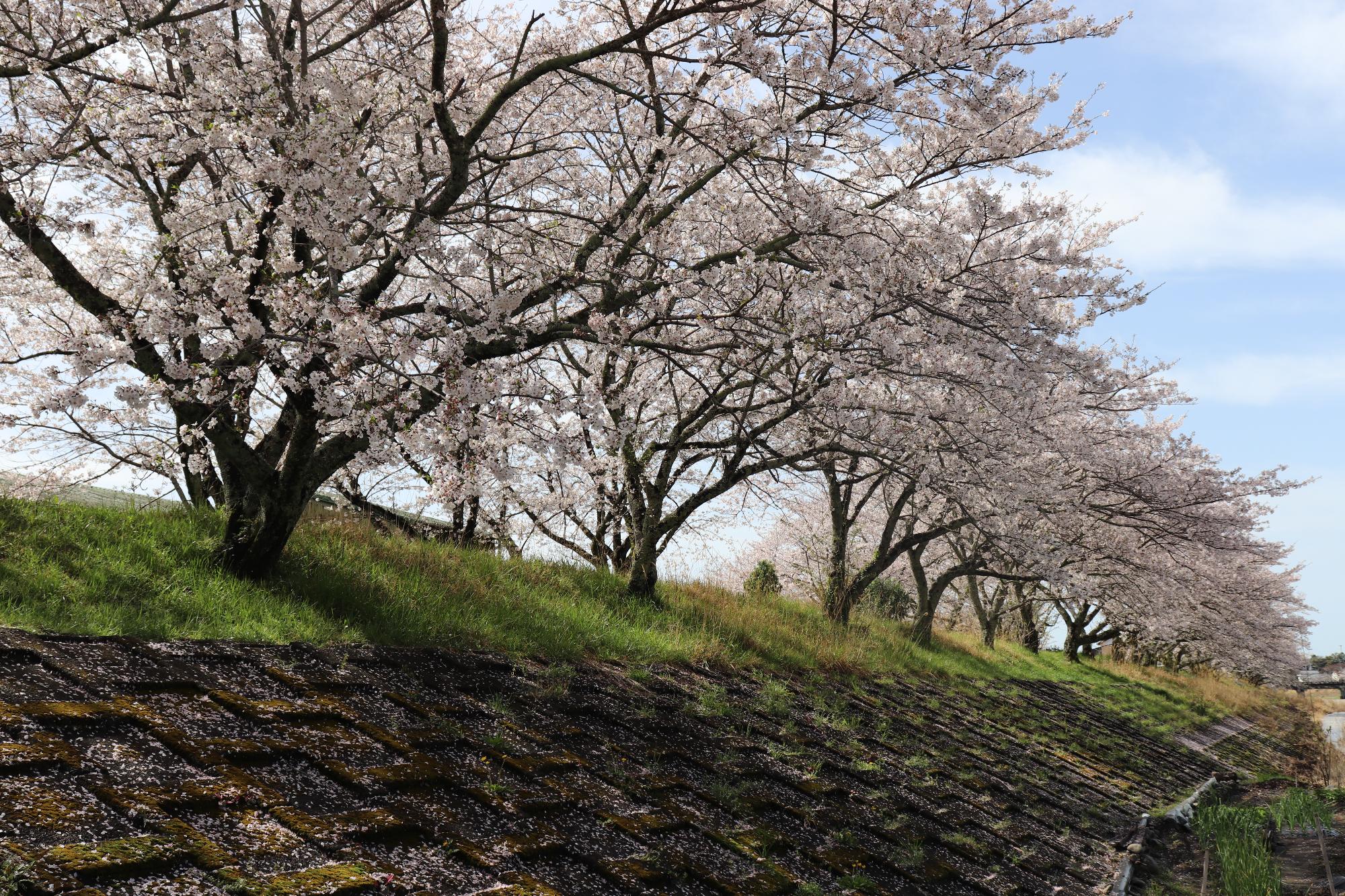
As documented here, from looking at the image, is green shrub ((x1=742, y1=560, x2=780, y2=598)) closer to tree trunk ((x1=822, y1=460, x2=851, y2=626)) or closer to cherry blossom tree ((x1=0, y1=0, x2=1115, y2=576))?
tree trunk ((x1=822, y1=460, x2=851, y2=626))

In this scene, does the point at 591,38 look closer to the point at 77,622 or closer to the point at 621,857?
the point at 77,622

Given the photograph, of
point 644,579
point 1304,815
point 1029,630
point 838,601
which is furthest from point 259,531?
point 1029,630

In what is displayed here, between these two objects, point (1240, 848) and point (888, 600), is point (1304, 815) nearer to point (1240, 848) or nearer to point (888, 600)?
point (1240, 848)

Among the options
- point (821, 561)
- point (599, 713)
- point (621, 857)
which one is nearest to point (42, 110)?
point (599, 713)

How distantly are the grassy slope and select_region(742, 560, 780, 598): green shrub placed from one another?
2.88 metres

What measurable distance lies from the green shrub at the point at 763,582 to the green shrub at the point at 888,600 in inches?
166

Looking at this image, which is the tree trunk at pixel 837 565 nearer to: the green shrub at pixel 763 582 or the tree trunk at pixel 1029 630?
the green shrub at pixel 763 582

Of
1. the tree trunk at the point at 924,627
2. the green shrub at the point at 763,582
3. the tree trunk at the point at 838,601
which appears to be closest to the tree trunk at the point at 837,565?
the tree trunk at the point at 838,601

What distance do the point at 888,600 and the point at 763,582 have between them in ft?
26.1

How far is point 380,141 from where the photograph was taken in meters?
7.23

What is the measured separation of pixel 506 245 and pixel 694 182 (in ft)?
8.65

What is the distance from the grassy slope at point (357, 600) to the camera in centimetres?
600

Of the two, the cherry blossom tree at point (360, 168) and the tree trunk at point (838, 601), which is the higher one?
the cherry blossom tree at point (360, 168)

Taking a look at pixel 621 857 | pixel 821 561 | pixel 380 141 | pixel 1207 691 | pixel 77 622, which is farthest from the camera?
pixel 1207 691
